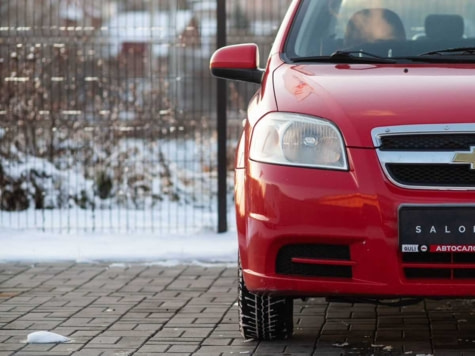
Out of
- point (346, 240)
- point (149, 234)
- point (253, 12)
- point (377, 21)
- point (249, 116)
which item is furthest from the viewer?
point (253, 12)

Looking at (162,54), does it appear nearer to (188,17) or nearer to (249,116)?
(188,17)

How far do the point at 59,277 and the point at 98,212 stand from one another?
272 cm

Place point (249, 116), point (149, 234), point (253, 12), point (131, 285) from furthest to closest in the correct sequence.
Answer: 1. point (253, 12)
2. point (149, 234)
3. point (131, 285)
4. point (249, 116)

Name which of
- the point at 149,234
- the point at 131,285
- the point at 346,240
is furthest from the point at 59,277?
the point at 346,240

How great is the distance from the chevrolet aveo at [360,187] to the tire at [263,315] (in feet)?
0.57

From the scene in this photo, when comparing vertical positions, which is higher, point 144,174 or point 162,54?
point 162,54

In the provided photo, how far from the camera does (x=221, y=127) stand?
930 cm

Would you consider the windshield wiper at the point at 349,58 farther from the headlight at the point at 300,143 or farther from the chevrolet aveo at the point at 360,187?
the headlight at the point at 300,143

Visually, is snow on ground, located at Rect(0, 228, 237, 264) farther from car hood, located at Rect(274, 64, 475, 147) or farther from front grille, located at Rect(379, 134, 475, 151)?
front grille, located at Rect(379, 134, 475, 151)

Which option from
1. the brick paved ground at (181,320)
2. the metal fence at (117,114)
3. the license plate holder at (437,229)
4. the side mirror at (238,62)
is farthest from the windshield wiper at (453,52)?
the metal fence at (117,114)

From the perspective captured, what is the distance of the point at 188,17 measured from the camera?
33.3 feet

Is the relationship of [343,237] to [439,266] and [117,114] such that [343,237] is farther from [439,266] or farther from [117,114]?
[117,114]

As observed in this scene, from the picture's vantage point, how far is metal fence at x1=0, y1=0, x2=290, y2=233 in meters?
9.76

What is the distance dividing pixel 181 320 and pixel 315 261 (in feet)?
4.82
